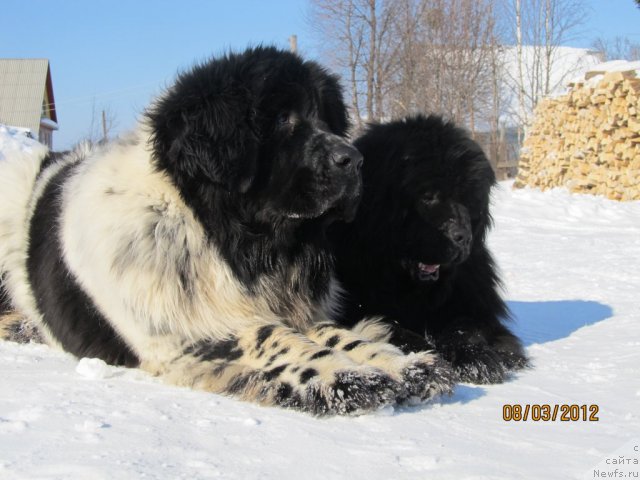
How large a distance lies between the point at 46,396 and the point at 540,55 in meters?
31.6

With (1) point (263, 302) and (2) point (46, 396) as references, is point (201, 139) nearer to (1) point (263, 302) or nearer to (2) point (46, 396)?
(1) point (263, 302)

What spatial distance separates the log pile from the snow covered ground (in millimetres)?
10678

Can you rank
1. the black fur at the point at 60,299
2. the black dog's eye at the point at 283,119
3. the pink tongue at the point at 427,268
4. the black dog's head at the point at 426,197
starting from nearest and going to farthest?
the black dog's eye at the point at 283,119
the black fur at the point at 60,299
the black dog's head at the point at 426,197
the pink tongue at the point at 427,268

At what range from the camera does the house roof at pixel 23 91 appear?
A: 37438 mm

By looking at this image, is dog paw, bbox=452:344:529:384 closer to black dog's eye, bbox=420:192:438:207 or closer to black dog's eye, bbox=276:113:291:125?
black dog's eye, bbox=420:192:438:207

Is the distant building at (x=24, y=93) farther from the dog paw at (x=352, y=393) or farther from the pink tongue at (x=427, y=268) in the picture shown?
the dog paw at (x=352, y=393)

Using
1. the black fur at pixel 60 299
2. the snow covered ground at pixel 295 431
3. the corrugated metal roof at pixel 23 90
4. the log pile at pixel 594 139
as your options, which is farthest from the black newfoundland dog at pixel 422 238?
the corrugated metal roof at pixel 23 90

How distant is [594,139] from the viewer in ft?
46.8

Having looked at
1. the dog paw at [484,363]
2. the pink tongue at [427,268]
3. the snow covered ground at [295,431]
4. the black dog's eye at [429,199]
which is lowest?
the dog paw at [484,363]

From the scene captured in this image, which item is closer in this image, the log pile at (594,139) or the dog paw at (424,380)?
the dog paw at (424,380)

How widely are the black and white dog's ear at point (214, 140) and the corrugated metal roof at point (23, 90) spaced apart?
122 ft

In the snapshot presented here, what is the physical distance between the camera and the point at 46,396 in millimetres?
2465
